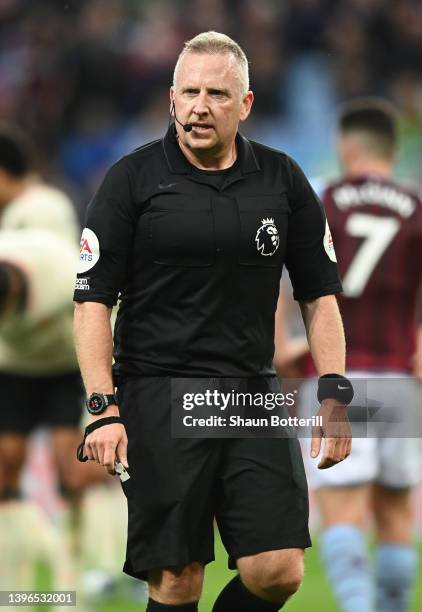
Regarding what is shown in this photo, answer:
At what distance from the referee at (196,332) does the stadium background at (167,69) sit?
27.8 feet

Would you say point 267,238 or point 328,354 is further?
point 328,354

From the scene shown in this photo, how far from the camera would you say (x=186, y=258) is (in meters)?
4.14

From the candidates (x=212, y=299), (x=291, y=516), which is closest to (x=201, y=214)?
(x=212, y=299)

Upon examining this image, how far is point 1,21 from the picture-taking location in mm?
13852

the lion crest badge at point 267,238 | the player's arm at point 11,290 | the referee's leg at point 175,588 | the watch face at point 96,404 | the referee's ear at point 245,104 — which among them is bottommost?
the referee's leg at point 175,588

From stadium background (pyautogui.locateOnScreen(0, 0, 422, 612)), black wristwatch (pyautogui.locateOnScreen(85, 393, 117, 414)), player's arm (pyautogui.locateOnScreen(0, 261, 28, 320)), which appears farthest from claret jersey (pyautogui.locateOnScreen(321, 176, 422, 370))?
stadium background (pyautogui.locateOnScreen(0, 0, 422, 612))

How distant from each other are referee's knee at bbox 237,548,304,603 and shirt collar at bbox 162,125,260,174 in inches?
46.1

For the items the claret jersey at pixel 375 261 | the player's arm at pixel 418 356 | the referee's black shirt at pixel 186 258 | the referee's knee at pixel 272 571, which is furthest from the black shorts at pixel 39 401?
the referee's knee at pixel 272 571

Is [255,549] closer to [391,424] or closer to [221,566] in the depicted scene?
[391,424]

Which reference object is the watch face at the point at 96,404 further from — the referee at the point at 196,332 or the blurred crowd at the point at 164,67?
the blurred crowd at the point at 164,67

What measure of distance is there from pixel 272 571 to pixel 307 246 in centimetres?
101

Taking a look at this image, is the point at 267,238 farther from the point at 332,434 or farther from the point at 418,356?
the point at 418,356

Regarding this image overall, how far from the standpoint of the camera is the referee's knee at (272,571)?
4141 mm

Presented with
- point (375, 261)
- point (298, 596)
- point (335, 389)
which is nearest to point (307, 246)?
point (335, 389)
